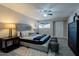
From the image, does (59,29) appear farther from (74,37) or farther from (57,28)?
(74,37)

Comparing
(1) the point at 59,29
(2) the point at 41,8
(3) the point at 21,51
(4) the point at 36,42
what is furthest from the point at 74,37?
(3) the point at 21,51

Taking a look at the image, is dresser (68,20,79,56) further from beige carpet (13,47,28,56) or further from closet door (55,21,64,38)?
beige carpet (13,47,28,56)

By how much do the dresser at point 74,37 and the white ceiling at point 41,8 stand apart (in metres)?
0.26

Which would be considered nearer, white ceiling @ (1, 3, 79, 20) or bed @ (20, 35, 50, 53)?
white ceiling @ (1, 3, 79, 20)

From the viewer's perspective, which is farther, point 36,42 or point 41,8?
point 36,42

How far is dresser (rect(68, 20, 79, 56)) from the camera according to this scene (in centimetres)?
185

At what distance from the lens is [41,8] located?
1839 millimetres

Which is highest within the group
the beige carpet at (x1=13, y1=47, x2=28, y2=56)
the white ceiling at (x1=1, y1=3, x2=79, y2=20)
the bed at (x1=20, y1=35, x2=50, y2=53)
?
the white ceiling at (x1=1, y1=3, x2=79, y2=20)

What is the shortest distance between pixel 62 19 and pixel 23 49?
Answer: 0.98 metres

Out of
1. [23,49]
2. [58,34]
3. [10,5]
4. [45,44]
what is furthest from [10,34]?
[58,34]

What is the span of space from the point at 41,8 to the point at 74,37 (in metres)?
0.90

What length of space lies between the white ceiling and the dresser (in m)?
0.26

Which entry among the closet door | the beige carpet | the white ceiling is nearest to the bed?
the beige carpet

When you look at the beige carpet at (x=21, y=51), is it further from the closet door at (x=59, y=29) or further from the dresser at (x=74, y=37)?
the dresser at (x=74, y=37)
